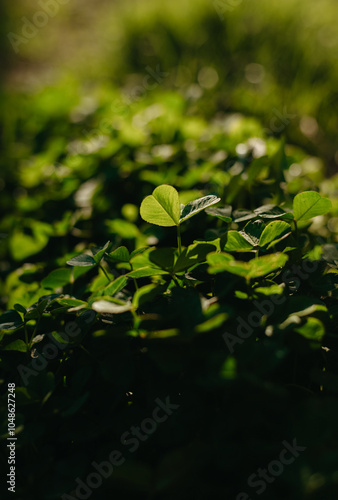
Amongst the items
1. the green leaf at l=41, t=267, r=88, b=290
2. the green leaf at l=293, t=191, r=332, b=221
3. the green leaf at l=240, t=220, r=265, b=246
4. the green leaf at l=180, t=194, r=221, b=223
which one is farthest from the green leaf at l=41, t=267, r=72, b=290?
the green leaf at l=293, t=191, r=332, b=221

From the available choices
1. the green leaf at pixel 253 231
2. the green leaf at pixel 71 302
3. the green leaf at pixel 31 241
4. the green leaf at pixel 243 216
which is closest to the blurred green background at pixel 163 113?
the green leaf at pixel 31 241

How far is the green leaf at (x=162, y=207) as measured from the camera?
96cm

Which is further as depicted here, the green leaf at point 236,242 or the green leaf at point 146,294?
the green leaf at point 236,242

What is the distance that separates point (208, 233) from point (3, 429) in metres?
0.63

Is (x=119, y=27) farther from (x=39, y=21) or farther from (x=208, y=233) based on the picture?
(x=208, y=233)

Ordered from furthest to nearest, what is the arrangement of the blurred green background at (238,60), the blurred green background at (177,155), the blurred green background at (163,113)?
the blurred green background at (238,60), the blurred green background at (163,113), the blurred green background at (177,155)

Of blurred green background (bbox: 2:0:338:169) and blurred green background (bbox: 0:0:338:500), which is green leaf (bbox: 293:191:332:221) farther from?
blurred green background (bbox: 2:0:338:169)

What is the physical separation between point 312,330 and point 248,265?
0.17 m

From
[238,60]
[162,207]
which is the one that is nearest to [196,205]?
[162,207]

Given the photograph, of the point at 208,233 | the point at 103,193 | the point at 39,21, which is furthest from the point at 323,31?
the point at 39,21

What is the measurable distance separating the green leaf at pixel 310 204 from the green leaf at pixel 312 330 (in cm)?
31

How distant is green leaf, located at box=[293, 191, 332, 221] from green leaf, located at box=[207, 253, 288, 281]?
193 millimetres

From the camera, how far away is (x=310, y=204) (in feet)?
3.21

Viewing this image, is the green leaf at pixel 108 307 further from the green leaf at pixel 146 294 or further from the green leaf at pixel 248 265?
the green leaf at pixel 248 265
